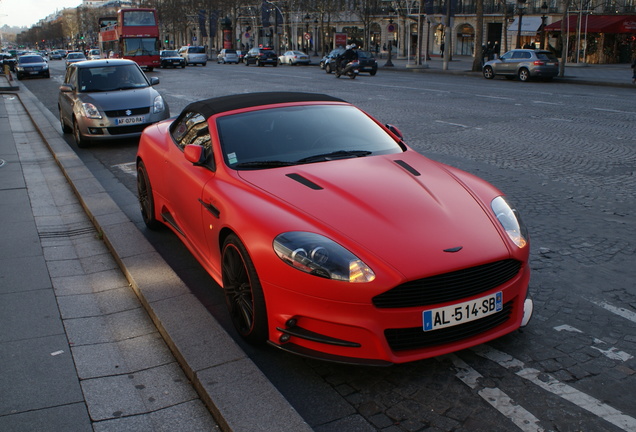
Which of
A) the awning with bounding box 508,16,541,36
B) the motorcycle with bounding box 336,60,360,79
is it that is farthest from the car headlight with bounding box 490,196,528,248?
the awning with bounding box 508,16,541,36

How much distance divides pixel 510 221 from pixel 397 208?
2.43 ft

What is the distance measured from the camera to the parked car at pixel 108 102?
11.8 metres

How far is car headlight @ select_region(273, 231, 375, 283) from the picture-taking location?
3309 millimetres

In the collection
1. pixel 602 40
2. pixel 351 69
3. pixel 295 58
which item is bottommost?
pixel 351 69

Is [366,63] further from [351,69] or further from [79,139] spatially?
[79,139]

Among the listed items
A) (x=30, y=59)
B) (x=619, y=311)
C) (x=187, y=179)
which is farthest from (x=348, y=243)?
(x=30, y=59)

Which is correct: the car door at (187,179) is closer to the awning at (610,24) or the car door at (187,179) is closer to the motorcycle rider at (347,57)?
the motorcycle rider at (347,57)

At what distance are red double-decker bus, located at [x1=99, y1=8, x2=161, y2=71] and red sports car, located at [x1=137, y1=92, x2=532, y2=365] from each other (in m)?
42.4

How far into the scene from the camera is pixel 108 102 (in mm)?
12016

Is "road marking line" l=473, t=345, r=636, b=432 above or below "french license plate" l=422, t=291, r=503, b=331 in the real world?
below

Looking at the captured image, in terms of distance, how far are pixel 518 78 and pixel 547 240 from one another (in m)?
28.5

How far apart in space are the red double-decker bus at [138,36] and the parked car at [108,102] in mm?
32956

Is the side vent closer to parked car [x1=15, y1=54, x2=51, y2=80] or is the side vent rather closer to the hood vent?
the hood vent

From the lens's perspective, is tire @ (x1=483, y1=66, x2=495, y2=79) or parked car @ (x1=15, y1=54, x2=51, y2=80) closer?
tire @ (x1=483, y1=66, x2=495, y2=79)
